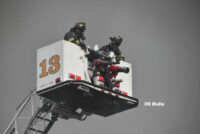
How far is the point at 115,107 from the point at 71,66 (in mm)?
3062

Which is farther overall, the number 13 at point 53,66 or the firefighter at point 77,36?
the firefighter at point 77,36

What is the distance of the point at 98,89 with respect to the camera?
26172 mm

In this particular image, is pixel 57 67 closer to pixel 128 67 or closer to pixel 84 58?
pixel 84 58

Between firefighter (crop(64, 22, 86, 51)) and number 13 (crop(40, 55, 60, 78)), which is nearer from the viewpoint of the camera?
number 13 (crop(40, 55, 60, 78))

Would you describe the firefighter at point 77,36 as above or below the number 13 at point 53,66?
above

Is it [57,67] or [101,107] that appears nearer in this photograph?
[57,67]

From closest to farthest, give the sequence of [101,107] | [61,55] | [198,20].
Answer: [61,55] < [101,107] < [198,20]

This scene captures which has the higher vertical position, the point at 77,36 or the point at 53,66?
the point at 77,36

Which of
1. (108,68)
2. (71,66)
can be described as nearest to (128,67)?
(108,68)

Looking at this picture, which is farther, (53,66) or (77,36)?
(77,36)


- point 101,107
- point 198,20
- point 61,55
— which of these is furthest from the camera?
point 198,20

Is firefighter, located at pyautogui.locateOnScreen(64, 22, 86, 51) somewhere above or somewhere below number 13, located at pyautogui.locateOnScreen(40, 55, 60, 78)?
above

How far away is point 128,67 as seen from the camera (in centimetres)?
2814

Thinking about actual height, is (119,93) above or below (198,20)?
below
